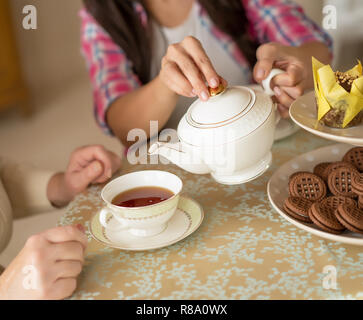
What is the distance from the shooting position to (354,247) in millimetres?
719

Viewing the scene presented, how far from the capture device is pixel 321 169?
852 mm

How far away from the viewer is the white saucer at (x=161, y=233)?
0.75 meters

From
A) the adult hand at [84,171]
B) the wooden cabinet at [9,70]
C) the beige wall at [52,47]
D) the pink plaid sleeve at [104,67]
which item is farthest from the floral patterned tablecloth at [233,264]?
the beige wall at [52,47]

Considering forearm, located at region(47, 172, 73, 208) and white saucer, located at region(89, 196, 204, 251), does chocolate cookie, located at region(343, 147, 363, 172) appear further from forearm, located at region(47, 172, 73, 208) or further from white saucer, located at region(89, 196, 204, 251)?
forearm, located at region(47, 172, 73, 208)

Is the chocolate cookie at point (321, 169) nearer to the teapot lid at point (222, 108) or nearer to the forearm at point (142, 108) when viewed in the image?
the teapot lid at point (222, 108)

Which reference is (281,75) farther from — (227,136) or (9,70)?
(9,70)

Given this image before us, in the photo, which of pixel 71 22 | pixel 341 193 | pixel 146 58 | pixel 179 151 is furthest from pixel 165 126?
pixel 71 22

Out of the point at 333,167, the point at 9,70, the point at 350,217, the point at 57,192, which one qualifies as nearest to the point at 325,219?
the point at 350,217

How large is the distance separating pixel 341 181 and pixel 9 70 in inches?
127

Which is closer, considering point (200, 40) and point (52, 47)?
point (200, 40)

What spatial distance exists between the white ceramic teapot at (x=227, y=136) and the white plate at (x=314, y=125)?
0.17 ft

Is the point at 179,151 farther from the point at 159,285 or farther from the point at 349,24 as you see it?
the point at 349,24

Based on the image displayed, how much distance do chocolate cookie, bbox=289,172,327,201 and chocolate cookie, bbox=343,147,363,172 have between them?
0.07m

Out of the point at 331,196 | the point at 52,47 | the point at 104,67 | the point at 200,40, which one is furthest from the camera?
the point at 52,47
